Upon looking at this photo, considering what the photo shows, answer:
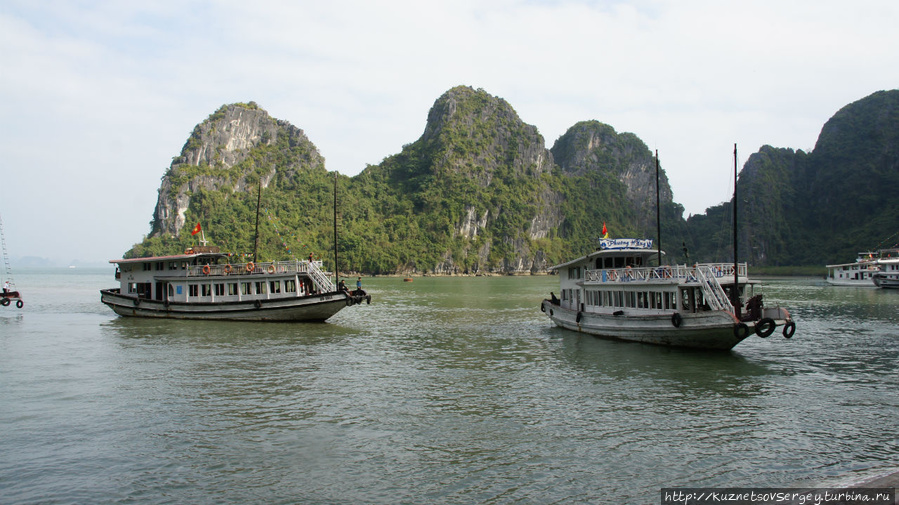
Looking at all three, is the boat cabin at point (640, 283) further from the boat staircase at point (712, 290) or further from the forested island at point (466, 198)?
the forested island at point (466, 198)

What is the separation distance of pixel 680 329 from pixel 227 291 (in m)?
25.8

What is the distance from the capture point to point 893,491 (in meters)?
5.93

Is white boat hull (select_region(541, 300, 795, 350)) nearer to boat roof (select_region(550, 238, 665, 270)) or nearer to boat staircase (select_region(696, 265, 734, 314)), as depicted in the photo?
boat staircase (select_region(696, 265, 734, 314))

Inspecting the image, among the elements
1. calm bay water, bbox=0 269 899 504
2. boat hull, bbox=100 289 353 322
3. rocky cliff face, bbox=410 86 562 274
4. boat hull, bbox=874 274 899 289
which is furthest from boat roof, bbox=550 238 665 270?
rocky cliff face, bbox=410 86 562 274

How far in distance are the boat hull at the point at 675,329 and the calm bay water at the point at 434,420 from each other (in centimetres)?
65

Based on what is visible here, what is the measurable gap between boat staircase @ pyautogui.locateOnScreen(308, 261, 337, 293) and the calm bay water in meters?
7.96

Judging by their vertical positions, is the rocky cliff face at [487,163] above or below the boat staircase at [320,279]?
above

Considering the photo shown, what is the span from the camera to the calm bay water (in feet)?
31.7

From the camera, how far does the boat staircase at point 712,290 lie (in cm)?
2078

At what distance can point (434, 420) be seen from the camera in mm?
13195

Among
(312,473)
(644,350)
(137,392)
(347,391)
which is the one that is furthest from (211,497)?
(644,350)

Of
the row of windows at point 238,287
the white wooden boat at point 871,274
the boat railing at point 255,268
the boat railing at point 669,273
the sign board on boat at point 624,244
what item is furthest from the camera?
the white wooden boat at point 871,274

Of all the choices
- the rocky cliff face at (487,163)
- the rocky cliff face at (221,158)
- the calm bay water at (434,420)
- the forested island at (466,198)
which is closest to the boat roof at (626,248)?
the calm bay water at (434,420)

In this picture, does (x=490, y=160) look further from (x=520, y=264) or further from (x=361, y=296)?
(x=361, y=296)
